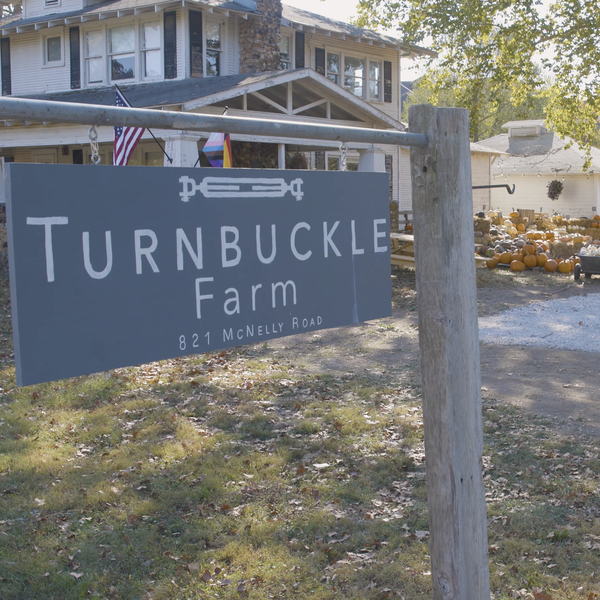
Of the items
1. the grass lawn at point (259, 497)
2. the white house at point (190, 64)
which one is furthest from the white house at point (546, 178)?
the grass lawn at point (259, 497)

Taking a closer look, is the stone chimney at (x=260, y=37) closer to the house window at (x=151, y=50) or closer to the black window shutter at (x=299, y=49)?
the black window shutter at (x=299, y=49)

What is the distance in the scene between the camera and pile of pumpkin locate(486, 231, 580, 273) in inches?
671

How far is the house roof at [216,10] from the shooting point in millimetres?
18422

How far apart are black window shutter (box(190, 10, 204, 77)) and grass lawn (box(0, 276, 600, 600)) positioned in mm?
13400

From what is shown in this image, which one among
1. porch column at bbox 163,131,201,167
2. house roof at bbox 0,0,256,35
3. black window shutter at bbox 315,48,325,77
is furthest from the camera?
black window shutter at bbox 315,48,325,77

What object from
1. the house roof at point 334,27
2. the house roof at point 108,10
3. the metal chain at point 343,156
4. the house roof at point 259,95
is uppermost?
the house roof at point 334,27

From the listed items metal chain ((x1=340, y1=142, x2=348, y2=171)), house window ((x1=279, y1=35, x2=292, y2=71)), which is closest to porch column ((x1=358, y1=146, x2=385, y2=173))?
house window ((x1=279, y1=35, x2=292, y2=71))

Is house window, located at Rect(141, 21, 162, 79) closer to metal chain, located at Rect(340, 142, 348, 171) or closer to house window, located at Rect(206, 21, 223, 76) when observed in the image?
house window, located at Rect(206, 21, 223, 76)

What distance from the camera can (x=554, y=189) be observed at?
3556 centimetres

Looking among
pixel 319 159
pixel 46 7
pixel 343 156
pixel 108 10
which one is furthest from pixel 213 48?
pixel 343 156

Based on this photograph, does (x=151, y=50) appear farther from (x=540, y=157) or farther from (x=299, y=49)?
(x=540, y=157)

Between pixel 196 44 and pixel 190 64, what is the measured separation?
626mm

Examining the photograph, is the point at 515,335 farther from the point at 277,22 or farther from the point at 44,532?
the point at 277,22

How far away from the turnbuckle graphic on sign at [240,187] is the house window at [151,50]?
1816 centimetres
